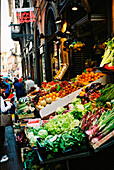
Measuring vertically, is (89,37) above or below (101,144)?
above

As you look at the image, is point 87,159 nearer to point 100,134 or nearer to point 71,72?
point 100,134

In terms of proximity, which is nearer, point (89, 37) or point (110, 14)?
point (110, 14)

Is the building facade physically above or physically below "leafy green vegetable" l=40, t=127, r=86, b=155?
above

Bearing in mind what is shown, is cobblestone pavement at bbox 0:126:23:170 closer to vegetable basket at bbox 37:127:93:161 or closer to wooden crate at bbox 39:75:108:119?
wooden crate at bbox 39:75:108:119

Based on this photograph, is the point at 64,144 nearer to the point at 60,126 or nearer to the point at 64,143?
the point at 64,143

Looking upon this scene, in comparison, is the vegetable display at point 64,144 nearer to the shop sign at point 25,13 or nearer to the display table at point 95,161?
the display table at point 95,161

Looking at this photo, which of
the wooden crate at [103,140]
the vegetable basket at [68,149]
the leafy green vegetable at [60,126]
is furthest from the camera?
the leafy green vegetable at [60,126]

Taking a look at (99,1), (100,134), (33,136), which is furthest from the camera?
(99,1)

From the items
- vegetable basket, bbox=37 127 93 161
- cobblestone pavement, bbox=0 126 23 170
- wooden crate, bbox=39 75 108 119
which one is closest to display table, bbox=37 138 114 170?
vegetable basket, bbox=37 127 93 161

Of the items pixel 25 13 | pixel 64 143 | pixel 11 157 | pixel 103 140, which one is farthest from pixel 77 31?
pixel 25 13

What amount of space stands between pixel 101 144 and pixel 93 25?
612 centimetres

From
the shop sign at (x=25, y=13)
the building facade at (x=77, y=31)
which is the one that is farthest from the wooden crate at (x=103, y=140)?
the shop sign at (x=25, y=13)

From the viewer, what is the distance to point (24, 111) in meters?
5.14

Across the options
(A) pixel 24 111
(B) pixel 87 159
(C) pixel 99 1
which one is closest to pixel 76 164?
(B) pixel 87 159
